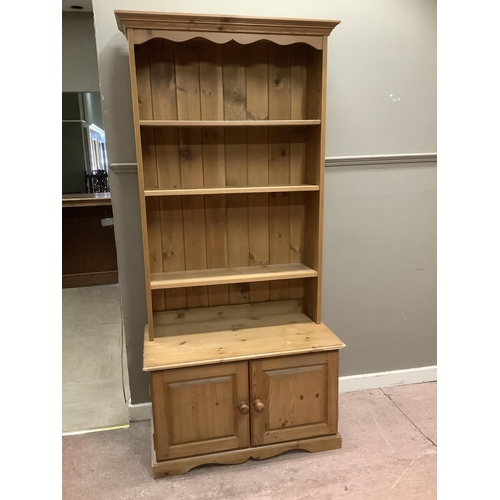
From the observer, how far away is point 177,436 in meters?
1.97

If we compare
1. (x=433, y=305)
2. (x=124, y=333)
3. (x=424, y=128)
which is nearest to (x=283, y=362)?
(x=124, y=333)

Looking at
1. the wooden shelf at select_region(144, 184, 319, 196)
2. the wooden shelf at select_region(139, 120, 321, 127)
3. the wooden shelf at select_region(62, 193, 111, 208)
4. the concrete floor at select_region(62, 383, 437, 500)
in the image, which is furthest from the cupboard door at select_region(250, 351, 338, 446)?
the wooden shelf at select_region(62, 193, 111, 208)

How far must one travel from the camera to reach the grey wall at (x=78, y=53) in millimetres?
4523

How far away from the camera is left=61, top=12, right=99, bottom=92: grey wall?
4.52 metres

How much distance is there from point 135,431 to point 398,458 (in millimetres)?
1373

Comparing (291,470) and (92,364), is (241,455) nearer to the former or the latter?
(291,470)

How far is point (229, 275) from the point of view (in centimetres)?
216

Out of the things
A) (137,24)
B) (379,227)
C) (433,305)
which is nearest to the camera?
(137,24)

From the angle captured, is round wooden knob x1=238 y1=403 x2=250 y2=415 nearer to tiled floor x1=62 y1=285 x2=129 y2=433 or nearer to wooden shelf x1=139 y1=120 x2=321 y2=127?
tiled floor x1=62 y1=285 x2=129 y2=433

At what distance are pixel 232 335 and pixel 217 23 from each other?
56.5 inches

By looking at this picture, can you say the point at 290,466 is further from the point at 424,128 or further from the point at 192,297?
the point at 424,128

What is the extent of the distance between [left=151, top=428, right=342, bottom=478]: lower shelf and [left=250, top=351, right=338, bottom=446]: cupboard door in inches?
1.3

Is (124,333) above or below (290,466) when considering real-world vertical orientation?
above

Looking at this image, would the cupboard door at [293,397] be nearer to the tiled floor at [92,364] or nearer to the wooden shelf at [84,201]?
the tiled floor at [92,364]
